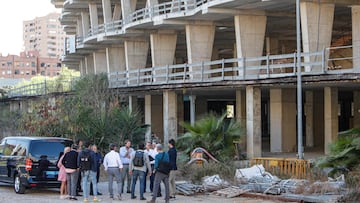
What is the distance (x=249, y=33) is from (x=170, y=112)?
21.3ft

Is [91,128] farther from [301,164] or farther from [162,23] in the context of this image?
[162,23]

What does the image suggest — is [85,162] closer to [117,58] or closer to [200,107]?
[200,107]

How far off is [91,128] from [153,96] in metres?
17.3

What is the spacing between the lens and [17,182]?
21531 mm

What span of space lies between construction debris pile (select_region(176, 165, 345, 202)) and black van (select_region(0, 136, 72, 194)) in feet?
12.5

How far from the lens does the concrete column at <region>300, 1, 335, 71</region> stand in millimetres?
33938

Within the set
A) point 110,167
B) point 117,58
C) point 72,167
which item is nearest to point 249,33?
point 110,167

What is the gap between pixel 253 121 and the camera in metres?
33.1

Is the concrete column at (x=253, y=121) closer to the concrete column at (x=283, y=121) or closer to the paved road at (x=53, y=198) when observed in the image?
the concrete column at (x=283, y=121)

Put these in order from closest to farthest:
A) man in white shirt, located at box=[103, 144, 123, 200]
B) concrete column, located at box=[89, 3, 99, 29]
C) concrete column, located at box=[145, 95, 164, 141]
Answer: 1. man in white shirt, located at box=[103, 144, 123, 200]
2. concrete column, located at box=[145, 95, 164, 141]
3. concrete column, located at box=[89, 3, 99, 29]

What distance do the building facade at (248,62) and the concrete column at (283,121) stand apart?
55mm

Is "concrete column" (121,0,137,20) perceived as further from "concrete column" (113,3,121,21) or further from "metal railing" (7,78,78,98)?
"concrete column" (113,3,121,21)

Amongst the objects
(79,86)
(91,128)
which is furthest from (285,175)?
(79,86)

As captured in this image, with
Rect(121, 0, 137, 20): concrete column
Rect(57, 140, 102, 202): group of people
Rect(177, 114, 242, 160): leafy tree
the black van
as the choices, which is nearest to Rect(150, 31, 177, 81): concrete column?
Rect(121, 0, 137, 20): concrete column
